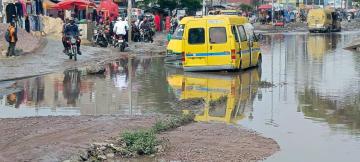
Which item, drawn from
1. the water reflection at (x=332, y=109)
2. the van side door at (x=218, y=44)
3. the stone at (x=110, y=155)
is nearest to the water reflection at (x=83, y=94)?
the van side door at (x=218, y=44)

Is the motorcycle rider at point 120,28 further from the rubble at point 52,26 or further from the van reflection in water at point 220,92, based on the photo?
the van reflection in water at point 220,92

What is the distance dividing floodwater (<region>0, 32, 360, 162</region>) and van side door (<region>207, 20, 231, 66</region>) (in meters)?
0.45

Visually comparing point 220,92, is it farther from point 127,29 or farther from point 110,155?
point 127,29

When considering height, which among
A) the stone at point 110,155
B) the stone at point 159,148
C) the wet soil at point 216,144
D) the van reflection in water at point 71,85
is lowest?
the van reflection in water at point 71,85

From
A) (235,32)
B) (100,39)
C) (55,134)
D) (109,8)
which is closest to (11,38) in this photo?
(235,32)

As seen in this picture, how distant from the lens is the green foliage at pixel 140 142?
32.8ft

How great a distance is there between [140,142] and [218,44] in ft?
45.0

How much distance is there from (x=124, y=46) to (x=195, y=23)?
11.8 m

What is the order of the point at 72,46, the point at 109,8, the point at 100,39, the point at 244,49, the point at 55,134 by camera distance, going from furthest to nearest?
the point at 109,8, the point at 100,39, the point at 72,46, the point at 244,49, the point at 55,134

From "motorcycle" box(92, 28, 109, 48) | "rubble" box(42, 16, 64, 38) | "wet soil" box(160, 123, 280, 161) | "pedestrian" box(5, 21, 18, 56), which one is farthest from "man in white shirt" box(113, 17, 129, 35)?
"wet soil" box(160, 123, 280, 161)

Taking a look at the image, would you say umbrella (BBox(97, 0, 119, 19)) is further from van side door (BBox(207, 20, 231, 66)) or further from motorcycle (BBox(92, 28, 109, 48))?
van side door (BBox(207, 20, 231, 66))

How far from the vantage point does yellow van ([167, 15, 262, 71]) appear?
23359mm

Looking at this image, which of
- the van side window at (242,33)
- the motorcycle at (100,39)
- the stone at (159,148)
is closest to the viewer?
the stone at (159,148)

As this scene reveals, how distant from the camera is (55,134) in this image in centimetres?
1162
